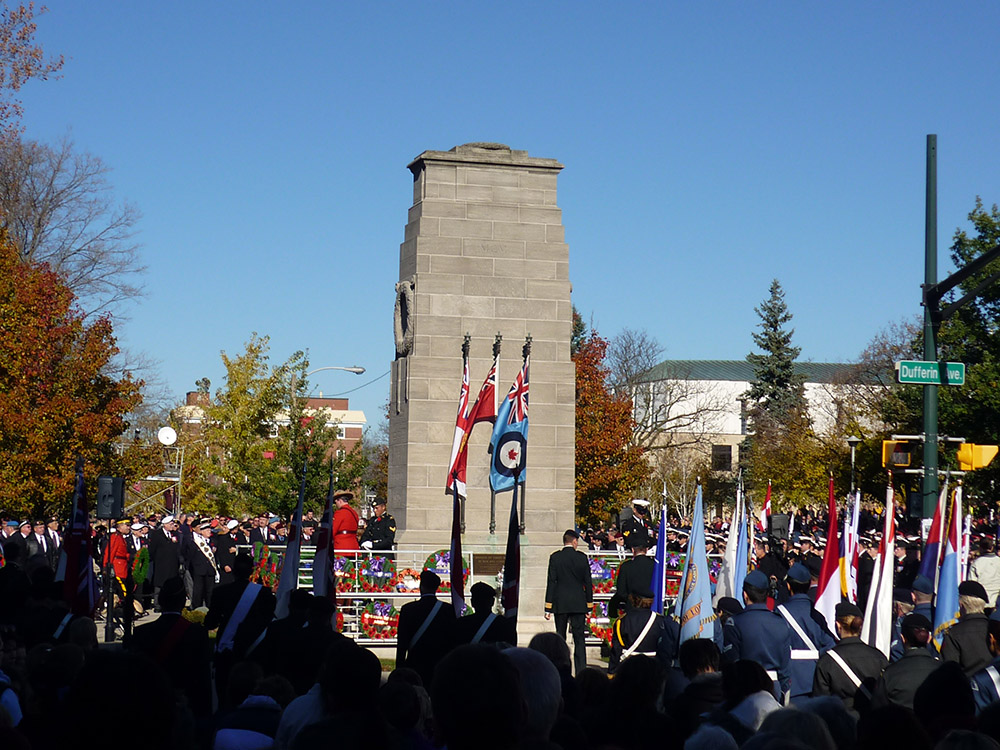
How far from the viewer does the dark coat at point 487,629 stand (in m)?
9.48

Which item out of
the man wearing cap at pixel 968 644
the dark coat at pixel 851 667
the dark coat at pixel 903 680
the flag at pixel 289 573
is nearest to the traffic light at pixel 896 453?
the man wearing cap at pixel 968 644

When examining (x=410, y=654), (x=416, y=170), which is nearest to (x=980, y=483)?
(x=416, y=170)

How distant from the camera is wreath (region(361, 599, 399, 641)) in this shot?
64.2ft

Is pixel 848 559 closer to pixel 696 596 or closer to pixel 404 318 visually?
pixel 696 596

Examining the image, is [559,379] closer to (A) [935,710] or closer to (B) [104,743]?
(A) [935,710]

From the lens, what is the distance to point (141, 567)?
912 inches

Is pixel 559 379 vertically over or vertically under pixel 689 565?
over

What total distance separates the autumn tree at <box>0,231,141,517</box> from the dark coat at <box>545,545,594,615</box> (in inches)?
816

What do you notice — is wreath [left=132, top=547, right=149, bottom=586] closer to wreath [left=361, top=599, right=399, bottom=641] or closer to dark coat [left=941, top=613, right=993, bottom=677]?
wreath [left=361, top=599, right=399, bottom=641]

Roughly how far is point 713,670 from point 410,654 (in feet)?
10.5

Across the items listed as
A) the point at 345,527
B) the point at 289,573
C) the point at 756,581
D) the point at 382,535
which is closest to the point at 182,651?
the point at 289,573

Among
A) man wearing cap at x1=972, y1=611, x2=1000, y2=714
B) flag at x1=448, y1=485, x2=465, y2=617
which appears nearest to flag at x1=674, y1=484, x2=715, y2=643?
flag at x1=448, y1=485, x2=465, y2=617

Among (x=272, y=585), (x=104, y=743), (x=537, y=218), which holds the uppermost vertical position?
(x=537, y=218)

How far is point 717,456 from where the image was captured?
102m
